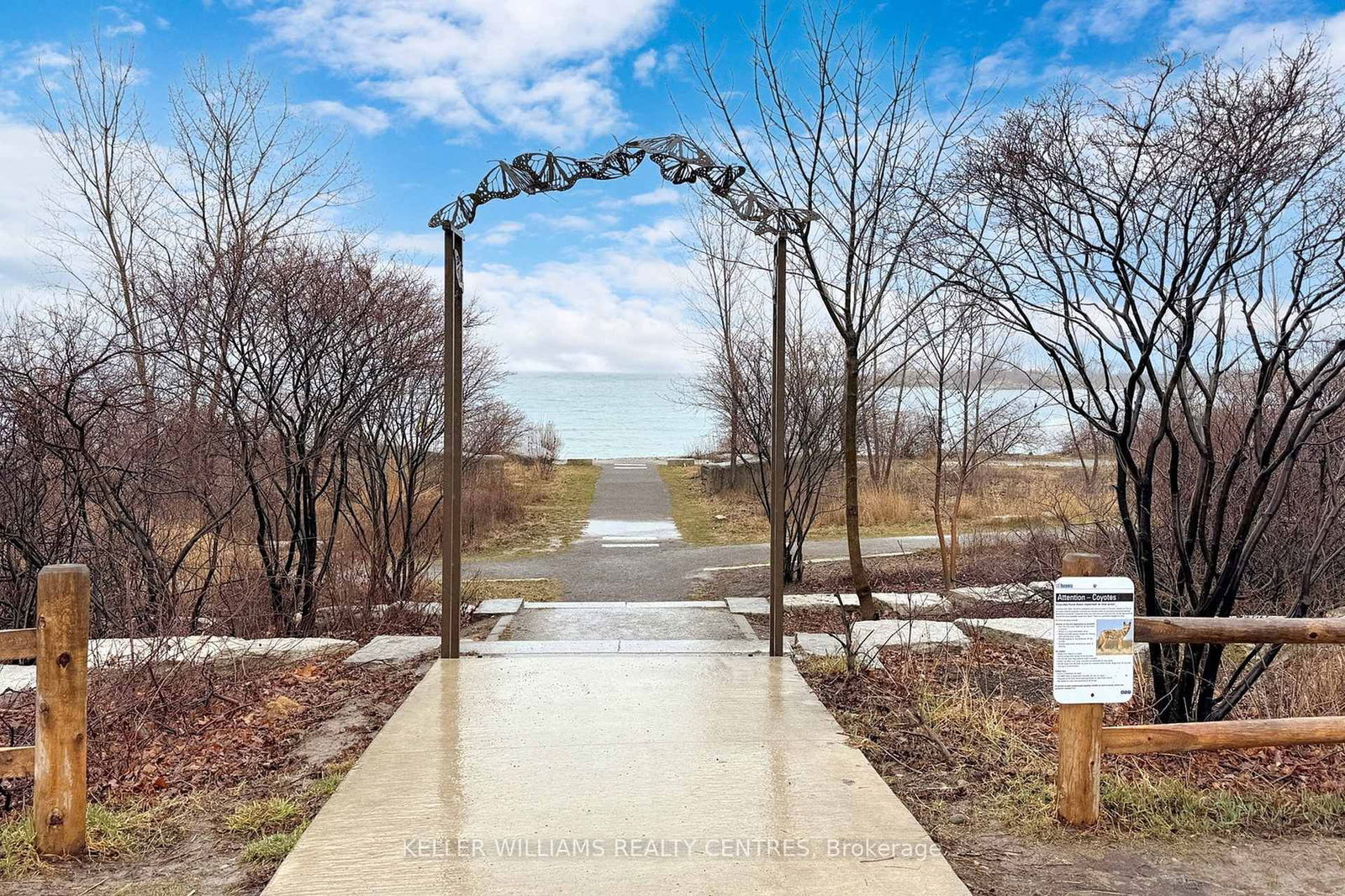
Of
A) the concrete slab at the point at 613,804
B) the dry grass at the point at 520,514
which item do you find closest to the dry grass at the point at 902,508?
the dry grass at the point at 520,514

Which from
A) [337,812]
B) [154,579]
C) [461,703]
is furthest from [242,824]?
[154,579]

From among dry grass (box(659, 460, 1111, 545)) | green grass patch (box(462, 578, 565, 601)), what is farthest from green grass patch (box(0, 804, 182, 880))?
dry grass (box(659, 460, 1111, 545))

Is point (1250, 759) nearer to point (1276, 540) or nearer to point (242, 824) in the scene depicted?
point (1276, 540)

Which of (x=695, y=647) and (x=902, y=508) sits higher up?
(x=902, y=508)

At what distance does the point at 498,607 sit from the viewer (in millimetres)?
7812

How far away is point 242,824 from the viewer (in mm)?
3352

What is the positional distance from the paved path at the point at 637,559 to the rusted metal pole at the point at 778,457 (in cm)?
357

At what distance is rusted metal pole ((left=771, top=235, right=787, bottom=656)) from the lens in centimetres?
512

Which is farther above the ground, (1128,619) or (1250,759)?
(1128,619)

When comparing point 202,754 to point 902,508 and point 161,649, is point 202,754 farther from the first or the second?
point 902,508

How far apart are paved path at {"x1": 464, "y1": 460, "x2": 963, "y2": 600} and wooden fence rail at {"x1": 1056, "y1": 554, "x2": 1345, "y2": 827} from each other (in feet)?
18.5

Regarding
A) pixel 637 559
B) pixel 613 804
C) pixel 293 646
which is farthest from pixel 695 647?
pixel 637 559

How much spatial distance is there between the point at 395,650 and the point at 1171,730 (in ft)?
15.2

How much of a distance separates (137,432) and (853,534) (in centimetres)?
514
